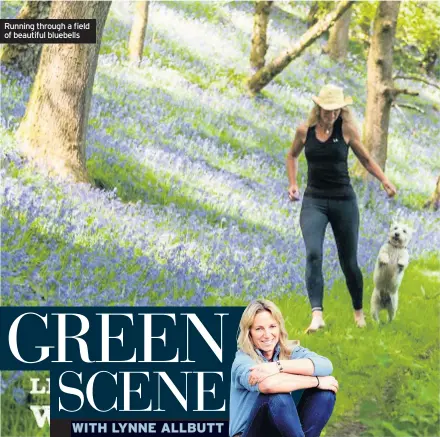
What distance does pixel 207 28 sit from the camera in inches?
393

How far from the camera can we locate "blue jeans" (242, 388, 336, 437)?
6547 mm

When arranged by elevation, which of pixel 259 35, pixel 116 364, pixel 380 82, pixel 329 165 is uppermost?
pixel 259 35

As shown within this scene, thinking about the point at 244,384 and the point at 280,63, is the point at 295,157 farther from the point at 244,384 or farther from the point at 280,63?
the point at 244,384

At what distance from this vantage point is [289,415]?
6.55 metres

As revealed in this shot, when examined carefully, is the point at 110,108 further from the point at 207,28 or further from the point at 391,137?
the point at 391,137

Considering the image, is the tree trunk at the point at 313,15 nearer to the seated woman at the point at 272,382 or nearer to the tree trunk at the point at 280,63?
the tree trunk at the point at 280,63

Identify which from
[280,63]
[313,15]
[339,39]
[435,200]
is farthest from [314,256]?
[339,39]

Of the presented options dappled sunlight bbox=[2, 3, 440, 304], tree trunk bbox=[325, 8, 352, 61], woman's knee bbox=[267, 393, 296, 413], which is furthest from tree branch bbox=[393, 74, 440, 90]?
woman's knee bbox=[267, 393, 296, 413]

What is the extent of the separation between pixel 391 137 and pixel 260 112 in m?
1.42

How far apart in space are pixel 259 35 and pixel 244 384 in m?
4.29

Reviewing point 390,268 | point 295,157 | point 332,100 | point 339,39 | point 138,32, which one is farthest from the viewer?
point 339,39

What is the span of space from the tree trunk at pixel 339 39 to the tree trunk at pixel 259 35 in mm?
677

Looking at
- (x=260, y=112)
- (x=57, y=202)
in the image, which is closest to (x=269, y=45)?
(x=260, y=112)

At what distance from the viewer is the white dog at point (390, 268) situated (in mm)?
8594
